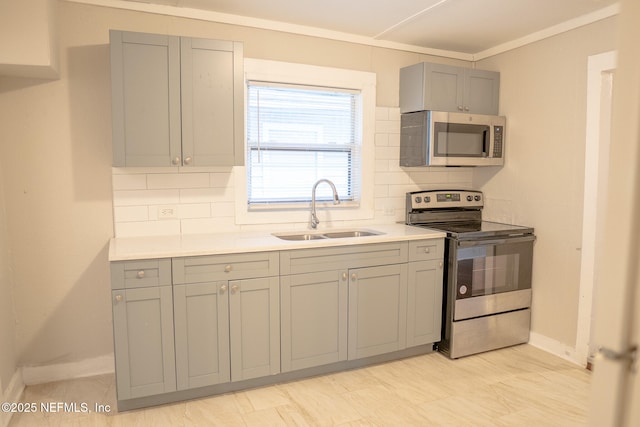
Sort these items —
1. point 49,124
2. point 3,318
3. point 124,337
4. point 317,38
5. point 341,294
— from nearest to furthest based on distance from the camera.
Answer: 1. point 124,337
2. point 3,318
3. point 49,124
4. point 341,294
5. point 317,38

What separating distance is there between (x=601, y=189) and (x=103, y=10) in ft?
11.5

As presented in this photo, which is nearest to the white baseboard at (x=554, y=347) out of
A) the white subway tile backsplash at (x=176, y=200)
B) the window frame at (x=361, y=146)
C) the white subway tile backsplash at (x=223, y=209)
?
the window frame at (x=361, y=146)

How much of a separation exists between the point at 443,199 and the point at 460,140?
1.81 ft

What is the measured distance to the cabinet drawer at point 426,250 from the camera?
10.3 feet

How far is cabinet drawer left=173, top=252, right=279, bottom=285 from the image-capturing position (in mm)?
2486

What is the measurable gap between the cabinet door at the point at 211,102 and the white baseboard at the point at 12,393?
1.63 metres

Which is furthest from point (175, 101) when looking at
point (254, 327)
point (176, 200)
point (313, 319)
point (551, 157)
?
point (551, 157)

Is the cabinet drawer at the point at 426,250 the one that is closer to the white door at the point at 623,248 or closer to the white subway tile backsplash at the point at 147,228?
the white subway tile backsplash at the point at 147,228

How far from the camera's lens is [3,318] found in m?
2.56

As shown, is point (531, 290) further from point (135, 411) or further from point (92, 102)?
point (92, 102)

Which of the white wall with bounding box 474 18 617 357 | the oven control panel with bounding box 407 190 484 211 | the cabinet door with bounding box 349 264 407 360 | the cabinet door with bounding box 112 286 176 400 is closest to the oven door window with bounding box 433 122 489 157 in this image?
the white wall with bounding box 474 18 617 357

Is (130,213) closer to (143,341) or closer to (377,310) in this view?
(143,341)

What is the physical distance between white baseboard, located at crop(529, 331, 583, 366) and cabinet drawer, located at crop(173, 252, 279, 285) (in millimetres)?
2233

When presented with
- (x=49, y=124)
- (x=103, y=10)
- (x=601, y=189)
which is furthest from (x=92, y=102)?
(x=601, y=189)
